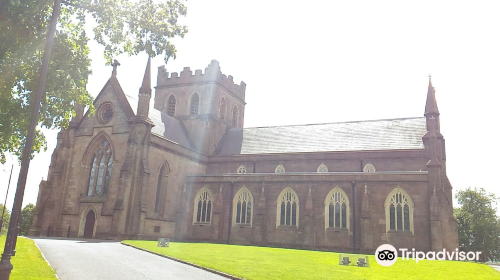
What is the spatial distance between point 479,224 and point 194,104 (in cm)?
4251

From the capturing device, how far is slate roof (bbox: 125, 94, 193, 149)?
3766 centimetres

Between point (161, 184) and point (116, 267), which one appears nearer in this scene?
point (116, 267)

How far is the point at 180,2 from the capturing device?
57.9ft

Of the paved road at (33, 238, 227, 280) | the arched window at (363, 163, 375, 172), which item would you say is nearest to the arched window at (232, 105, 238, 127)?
the arched window at (363, 163, 375, 172)

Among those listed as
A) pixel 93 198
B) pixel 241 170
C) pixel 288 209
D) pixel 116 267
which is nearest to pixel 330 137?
pixel 241 170

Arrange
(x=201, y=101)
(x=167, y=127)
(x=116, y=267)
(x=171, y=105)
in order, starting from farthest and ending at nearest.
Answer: (x=171, y=105) → (x=201, y=101) → (x=167, y=127) → (x=116, y=267)

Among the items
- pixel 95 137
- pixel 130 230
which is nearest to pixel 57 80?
pixel 130 230

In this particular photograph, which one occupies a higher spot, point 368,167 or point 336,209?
point 368,167

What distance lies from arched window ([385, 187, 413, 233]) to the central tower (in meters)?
20.3

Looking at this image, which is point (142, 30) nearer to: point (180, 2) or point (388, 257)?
point (180, 2)

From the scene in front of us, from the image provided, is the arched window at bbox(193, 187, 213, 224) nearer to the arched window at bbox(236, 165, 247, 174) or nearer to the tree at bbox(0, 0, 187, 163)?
the arched window at bbox(236, 165, 247, 174)

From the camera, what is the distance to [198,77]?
155 ft

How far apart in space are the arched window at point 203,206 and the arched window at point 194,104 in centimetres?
1218

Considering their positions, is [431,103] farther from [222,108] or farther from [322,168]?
[222,108]
